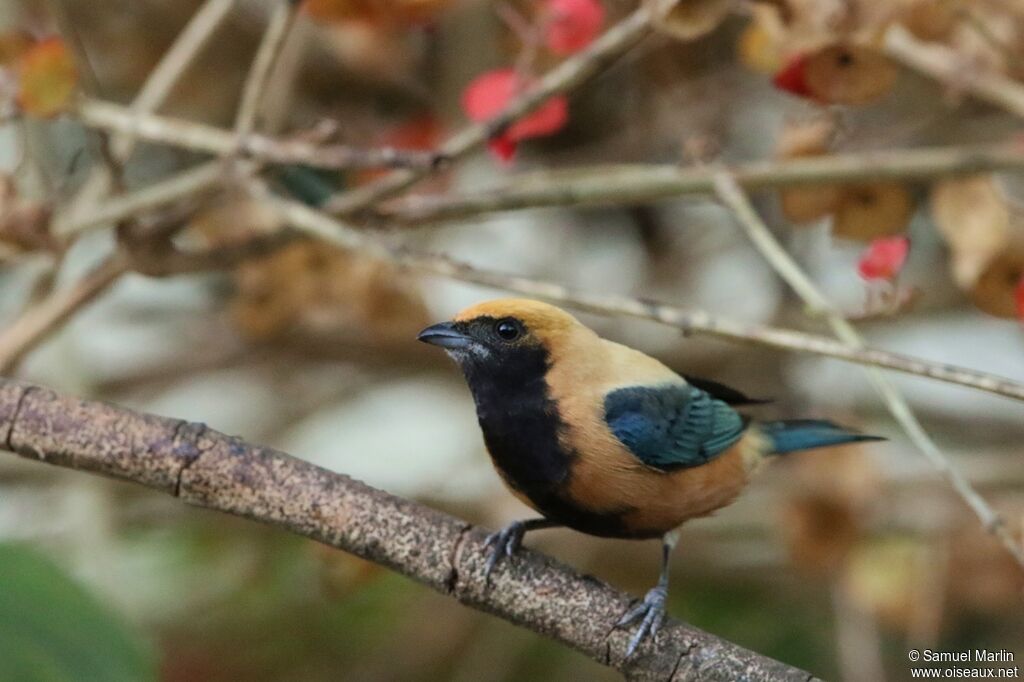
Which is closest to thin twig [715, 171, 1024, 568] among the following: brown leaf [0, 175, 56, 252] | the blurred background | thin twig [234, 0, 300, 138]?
the blurred background

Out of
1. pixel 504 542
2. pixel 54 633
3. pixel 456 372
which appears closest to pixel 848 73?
pixel 504 542

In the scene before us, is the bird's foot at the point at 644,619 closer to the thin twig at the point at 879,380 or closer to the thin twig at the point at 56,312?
the thin twig at the point at 879,380

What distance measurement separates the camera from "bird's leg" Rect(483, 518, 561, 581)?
155 centimetres

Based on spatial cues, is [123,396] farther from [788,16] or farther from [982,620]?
[982,620]

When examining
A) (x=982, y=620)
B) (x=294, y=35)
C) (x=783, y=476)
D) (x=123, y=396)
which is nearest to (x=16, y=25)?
(x=294, y=35)

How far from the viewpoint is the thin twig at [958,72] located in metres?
2.19

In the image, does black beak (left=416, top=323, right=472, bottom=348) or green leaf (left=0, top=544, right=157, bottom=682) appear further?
black beak (left=416, top=323, right=472, bottom=348)

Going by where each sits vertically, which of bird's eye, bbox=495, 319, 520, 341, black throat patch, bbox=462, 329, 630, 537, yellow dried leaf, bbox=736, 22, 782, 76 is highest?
yellow dried leaf, bbox=736, 22, 782, 76

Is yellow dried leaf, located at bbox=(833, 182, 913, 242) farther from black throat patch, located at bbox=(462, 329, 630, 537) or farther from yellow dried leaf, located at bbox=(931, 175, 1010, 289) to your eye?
black throat patch, located at bbox=(462, 329, 630, 537)

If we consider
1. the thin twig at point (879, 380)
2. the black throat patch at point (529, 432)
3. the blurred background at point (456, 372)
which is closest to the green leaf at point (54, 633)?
the black throat patch at point (529, 432)

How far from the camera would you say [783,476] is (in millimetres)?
3018

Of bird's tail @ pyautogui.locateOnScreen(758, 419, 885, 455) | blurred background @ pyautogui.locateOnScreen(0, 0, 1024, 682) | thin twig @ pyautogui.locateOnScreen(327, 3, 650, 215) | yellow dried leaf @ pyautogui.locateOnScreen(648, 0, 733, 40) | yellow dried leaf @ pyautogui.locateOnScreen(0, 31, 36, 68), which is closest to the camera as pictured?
yellow dried leaf @ pyautogui.locateOnScreen(648, 0, 733, 40)

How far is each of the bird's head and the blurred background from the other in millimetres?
635

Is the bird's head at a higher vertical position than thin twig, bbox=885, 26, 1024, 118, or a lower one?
lower
